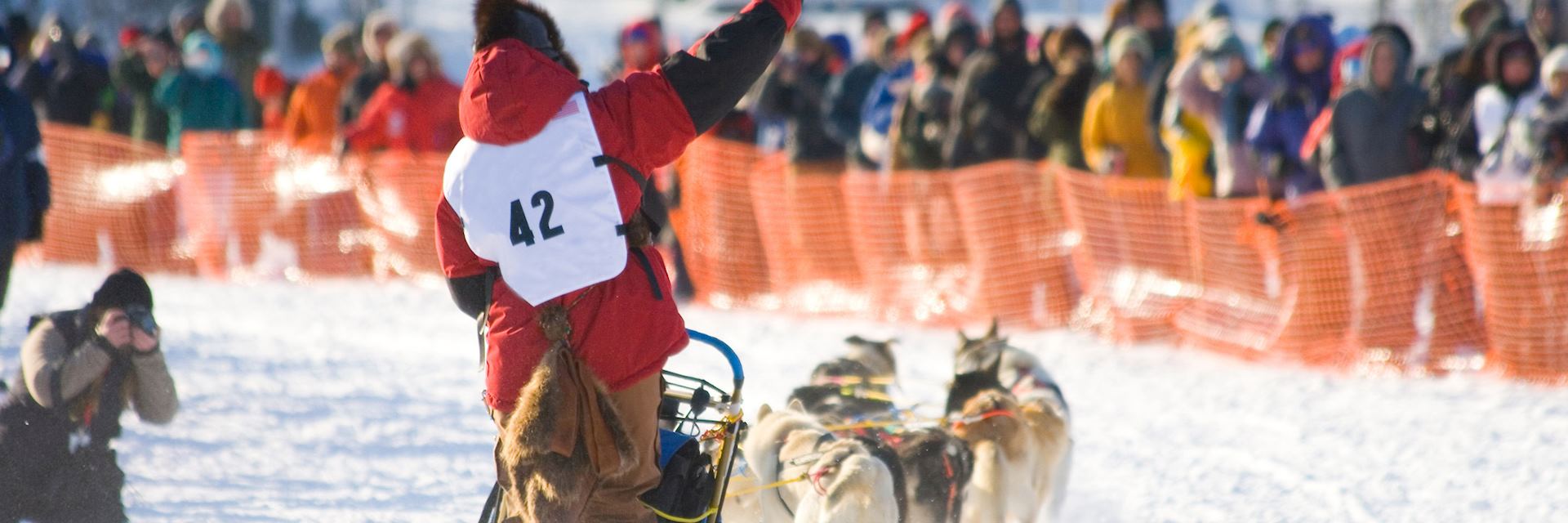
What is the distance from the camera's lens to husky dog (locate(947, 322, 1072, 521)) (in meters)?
4.63

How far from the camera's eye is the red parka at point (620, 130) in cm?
310

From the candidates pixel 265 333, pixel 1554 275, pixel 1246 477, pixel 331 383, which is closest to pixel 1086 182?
pixel 1554 275

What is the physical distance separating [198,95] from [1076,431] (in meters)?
8.04

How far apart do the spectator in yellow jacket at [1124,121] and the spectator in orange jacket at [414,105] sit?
4561mm

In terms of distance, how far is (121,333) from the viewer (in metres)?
4.27

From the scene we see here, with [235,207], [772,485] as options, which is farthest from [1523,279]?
[235,207]

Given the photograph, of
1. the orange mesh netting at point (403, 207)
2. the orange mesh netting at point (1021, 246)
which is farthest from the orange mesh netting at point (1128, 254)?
the orange mesh netting at point (403, 207)

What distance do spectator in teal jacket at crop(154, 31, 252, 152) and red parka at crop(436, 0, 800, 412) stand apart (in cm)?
979

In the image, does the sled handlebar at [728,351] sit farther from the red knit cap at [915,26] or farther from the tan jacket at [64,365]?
the red knit cap at [915,26]

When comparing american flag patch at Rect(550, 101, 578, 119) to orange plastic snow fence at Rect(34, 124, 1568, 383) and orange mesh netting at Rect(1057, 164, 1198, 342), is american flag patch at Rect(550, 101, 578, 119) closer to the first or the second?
orange plastic snow fence at Rect(34, 124, 1568, 383)

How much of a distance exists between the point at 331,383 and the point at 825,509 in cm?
431

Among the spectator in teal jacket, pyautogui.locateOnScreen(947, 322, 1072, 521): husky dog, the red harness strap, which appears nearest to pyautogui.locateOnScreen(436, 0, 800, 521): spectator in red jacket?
the red harness strap

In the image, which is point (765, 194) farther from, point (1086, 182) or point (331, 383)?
point (331, 383)

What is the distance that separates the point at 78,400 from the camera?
4.28m
